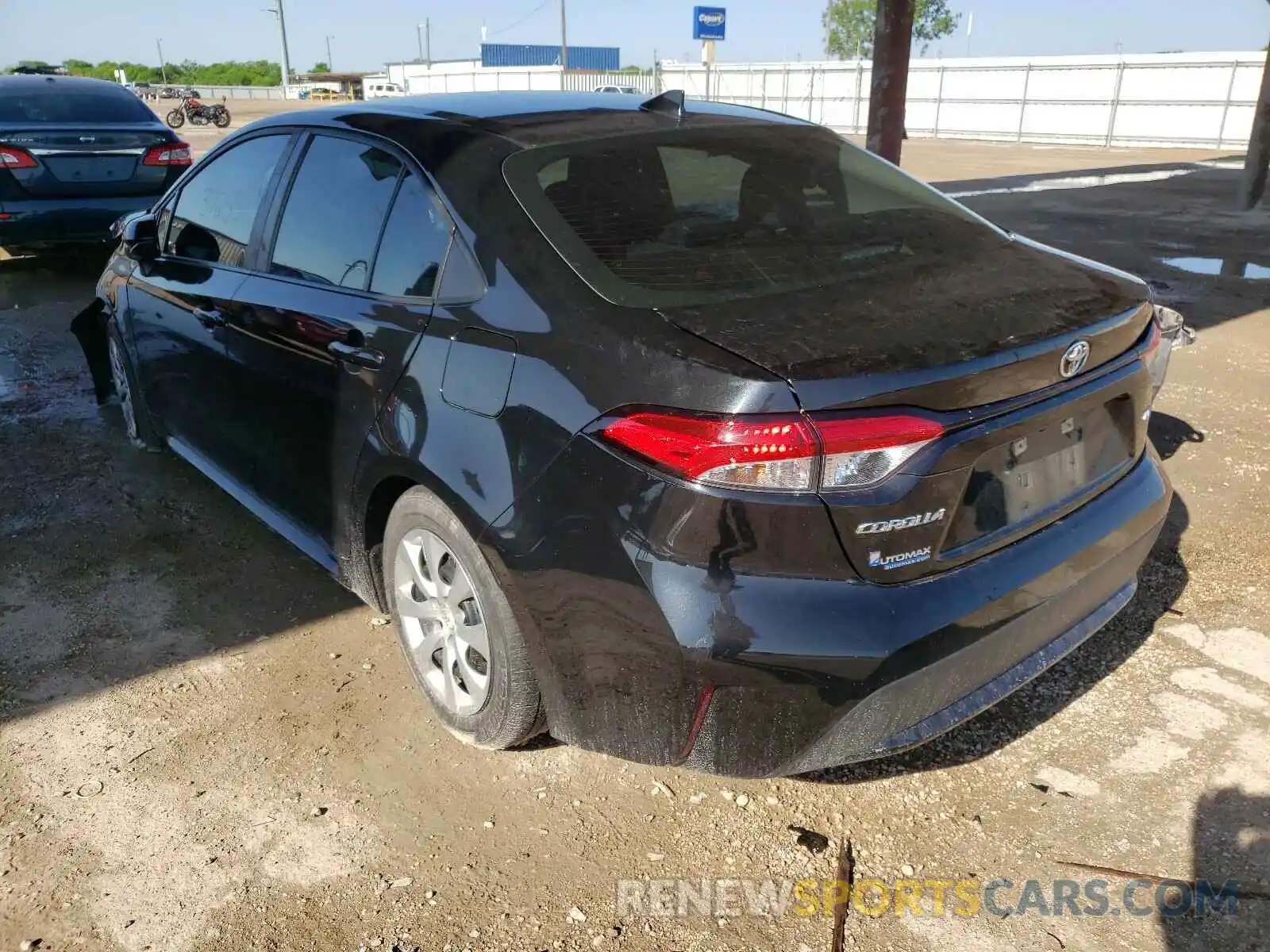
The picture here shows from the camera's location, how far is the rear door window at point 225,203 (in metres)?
3.44

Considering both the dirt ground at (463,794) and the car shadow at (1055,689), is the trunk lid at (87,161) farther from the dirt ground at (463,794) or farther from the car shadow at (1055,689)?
the car shadow at (1055,689)

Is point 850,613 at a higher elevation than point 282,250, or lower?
lower

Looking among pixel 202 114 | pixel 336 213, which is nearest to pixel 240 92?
pixel 202 114

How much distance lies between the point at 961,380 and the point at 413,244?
1.48 metres

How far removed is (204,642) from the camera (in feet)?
10.9

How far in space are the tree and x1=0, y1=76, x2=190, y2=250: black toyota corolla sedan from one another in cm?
6581

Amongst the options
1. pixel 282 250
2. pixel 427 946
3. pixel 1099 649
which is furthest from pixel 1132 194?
pixel 427 946

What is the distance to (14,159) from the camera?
774 centimetres

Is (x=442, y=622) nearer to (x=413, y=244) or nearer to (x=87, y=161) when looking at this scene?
(x=413, y=244)

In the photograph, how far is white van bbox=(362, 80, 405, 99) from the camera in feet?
173

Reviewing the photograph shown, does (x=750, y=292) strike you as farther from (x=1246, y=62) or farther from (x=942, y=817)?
(x=1246, y=62)

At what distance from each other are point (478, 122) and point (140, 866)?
2.10 meters

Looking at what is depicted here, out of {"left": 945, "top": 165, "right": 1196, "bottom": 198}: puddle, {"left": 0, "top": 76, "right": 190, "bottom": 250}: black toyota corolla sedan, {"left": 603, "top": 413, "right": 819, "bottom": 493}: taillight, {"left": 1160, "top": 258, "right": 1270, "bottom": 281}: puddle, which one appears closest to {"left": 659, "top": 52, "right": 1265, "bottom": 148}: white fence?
{"left": 945, "top": 165, "right": 1196, "bottom": 198}: puddle

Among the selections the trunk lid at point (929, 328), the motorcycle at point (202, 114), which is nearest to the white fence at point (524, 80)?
the motorcycle at point (202, 114)
